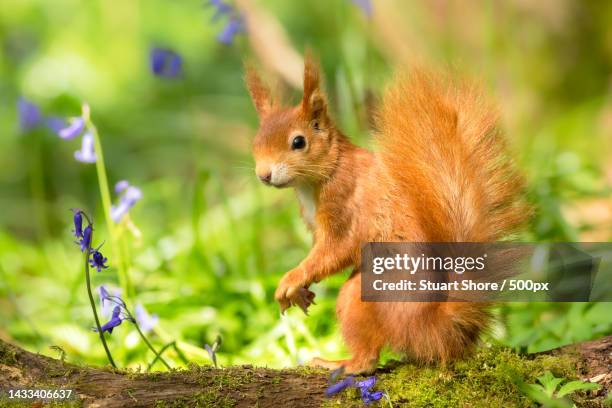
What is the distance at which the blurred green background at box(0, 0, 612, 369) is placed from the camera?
2.74 meters

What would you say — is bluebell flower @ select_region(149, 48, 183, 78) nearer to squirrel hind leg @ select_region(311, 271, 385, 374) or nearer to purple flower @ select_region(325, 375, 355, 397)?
squirrel hind leg @ select_region(311, 271, 385, 374)

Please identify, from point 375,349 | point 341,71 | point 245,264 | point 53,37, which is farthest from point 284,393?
point 53,37

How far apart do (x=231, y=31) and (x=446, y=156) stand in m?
1.41

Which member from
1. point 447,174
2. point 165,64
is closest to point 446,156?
point 447,174

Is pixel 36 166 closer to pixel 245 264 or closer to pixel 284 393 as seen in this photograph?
pixel 245 264

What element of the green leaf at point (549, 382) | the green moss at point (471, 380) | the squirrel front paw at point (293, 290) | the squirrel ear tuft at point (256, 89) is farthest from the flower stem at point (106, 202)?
the green leaf at point (549, 382)

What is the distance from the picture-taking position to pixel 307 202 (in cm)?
188

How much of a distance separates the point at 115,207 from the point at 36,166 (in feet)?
3.98

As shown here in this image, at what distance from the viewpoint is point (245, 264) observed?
3.05 meters

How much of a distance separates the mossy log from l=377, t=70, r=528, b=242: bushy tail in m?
0.28

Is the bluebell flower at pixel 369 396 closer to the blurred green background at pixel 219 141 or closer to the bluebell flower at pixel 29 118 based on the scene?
the blurred green background at pixel 219 141

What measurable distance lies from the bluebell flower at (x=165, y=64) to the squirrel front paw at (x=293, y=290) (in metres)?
1.45

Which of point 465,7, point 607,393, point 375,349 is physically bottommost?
point 607,393

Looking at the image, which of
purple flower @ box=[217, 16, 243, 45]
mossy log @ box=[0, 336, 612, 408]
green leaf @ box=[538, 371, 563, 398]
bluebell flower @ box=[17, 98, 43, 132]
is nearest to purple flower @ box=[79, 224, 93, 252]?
mossy log @ box=[0, 336, 612, 408]
